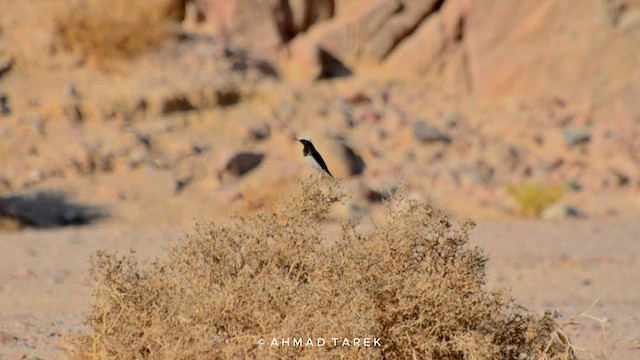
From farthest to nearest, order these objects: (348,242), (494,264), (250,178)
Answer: (250,178)
(494,264)
(348,242)

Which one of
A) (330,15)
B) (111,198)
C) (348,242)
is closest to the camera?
(348,242)

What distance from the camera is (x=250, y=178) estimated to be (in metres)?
12.7

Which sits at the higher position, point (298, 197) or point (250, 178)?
point (250, 178)

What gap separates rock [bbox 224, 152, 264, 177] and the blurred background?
0.01 m

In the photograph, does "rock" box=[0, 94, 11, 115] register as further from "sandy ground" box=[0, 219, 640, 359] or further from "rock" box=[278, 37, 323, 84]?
"rock" box=[278, 37, 323, 84]

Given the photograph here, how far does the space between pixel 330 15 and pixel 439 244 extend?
1255cm

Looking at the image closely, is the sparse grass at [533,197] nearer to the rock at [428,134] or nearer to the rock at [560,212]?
the rock at [560,212]

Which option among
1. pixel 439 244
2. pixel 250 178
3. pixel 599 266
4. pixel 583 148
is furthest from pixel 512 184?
pixel 439 244

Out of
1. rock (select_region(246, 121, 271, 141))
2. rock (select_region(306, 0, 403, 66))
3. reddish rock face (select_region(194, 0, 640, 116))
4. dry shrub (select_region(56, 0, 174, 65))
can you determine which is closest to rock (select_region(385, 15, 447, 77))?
reddish rock face (select_region(194, 0, 640, 116))

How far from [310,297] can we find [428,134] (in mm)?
10670

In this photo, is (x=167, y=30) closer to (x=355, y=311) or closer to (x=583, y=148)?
(x=583, y=148)

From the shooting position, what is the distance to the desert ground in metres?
11.1

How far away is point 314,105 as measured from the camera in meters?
14.6

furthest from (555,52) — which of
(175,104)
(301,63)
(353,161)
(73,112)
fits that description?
(73,112)
